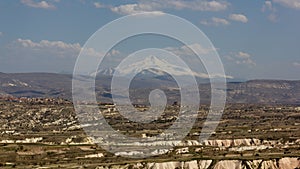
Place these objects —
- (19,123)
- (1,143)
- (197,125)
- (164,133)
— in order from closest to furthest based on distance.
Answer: (1,143) → (164,133) → (197,125) → (19,123)

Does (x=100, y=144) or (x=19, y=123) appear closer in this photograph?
(x=100, y=144)

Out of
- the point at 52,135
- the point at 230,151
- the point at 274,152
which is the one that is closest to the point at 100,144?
the point at 52,135

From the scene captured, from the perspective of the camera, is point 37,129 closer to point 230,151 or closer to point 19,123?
point 19,123

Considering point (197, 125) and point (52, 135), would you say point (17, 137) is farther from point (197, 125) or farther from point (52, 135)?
point (197, 125)

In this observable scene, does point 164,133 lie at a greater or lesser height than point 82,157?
greater

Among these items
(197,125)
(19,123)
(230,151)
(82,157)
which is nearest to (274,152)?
(230,151)

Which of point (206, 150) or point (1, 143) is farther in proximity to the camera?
point (1, 143)

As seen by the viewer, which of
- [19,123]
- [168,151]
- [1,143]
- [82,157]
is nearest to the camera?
[82,157]

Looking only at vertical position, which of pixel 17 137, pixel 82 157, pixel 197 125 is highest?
pixel 197 125

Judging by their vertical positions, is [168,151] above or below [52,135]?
below
